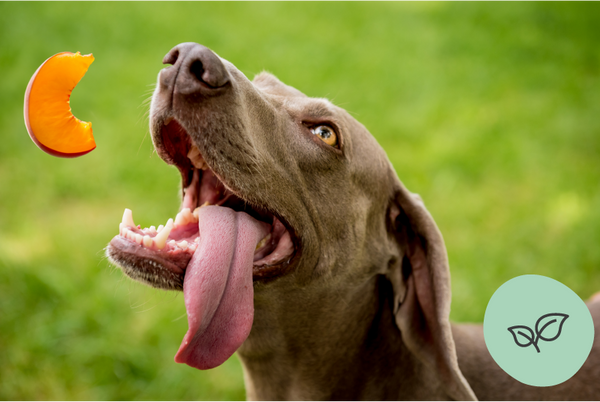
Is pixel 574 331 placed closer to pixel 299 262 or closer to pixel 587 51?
pixel 299 262

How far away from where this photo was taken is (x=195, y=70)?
2062 mm

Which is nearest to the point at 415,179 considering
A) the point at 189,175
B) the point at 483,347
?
the point at 483,347

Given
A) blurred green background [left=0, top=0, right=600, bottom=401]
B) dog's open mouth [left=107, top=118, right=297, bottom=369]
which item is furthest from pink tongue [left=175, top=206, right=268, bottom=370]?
blurred green background [left=0, top=0, right=600, bottom=401]

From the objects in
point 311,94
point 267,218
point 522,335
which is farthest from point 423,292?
point 311,94

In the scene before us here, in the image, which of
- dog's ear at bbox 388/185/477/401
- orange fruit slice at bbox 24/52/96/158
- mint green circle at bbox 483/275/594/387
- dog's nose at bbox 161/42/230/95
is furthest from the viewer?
mint green circle at bbox 483/275/594/387

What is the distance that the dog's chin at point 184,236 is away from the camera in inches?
83.6

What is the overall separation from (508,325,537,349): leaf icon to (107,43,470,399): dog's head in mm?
377

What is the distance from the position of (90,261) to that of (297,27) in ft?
22.1

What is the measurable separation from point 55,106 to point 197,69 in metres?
0.68

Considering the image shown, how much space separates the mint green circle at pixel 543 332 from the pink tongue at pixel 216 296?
4.20 ft

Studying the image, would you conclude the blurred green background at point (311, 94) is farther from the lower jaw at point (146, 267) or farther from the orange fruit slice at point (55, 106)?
the lower jaw at point (146, 267)

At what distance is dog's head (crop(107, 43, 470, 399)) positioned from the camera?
6.88 feet

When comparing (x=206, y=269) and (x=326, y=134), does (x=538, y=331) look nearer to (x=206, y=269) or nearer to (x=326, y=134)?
(x=326, y=134)

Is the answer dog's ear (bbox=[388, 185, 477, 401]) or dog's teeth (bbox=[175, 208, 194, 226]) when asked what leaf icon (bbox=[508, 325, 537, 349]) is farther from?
dog's teeth (bbox=[175, 208, 194, 226])
